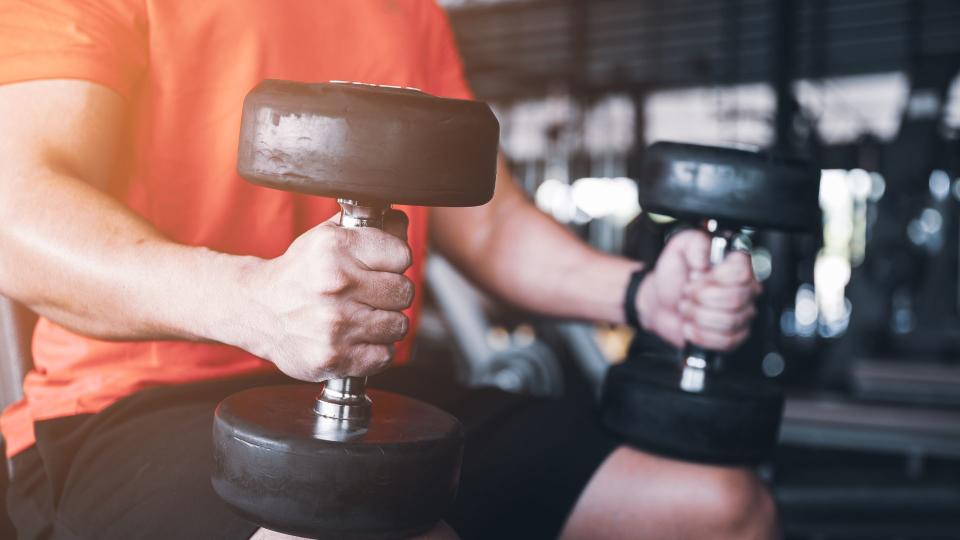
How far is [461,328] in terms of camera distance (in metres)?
3.07

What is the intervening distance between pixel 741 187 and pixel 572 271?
32 centimetres

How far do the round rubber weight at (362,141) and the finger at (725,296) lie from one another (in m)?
0.50

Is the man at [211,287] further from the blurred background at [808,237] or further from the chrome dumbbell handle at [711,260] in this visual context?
the blurred background at [808,237]

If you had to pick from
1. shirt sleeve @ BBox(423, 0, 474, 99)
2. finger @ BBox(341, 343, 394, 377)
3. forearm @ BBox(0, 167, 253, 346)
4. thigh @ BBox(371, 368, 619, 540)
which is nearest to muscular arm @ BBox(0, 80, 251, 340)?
forearm @ BBox(0, 167, 253, 346)

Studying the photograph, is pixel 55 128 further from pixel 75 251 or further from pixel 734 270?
pixel 734 270

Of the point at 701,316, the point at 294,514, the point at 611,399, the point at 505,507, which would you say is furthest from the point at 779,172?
the point at 294,514

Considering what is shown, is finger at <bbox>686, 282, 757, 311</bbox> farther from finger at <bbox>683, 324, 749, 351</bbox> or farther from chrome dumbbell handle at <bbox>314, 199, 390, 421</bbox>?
chrome dumbbell handle at <bbox>314, 199, 390, 421</bbox>

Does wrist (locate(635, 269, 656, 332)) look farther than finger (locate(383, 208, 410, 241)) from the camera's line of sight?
Yes

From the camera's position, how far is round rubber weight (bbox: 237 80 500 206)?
1.75 feet

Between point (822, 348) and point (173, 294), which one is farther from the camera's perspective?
point (822, 348)

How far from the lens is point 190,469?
690mm

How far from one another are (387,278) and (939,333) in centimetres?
430

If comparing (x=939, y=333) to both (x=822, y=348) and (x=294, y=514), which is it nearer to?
(x=822, y=348)

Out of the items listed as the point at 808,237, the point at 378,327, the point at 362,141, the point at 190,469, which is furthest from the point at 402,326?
the point at 808,237
